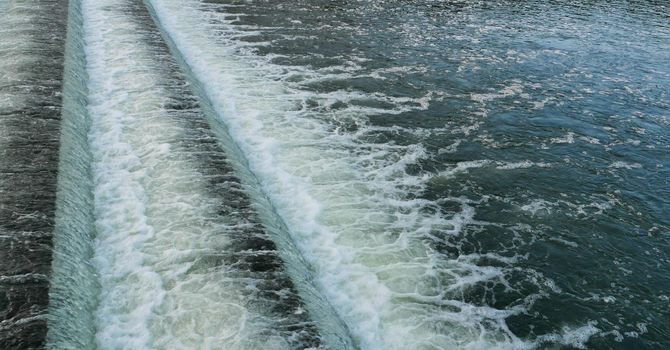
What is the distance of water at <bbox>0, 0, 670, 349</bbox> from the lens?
589 centimetres

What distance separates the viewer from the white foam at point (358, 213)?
6055 millimetres

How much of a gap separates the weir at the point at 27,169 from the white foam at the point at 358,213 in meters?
3.19

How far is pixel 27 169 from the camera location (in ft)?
24.5

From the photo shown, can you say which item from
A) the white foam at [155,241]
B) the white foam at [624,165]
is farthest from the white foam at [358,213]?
the white foam at [624,165]

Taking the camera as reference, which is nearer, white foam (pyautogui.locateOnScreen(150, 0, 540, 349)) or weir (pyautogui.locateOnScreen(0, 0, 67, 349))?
Answer: weir (pyautogui.locateOnScreen(0, 0, 67, 349))

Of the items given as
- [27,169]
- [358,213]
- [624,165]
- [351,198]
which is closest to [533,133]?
[624,165]

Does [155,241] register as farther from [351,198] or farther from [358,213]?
[351,198]

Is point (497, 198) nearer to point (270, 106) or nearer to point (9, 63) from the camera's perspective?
point (270, 106)

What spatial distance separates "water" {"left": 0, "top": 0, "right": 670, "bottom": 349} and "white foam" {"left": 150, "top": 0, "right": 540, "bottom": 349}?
0.03 m

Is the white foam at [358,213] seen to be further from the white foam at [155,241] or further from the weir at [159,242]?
the white foam at [155,241]

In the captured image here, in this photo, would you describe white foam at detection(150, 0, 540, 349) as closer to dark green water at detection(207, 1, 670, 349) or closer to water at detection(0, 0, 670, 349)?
water at detection(0, 0, 670, 349)

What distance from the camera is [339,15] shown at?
2073cm

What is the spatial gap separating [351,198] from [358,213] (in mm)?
440

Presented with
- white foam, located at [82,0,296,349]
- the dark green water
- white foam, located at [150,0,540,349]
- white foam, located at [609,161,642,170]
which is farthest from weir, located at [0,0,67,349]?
white foam, located at [609,161,642,170]
